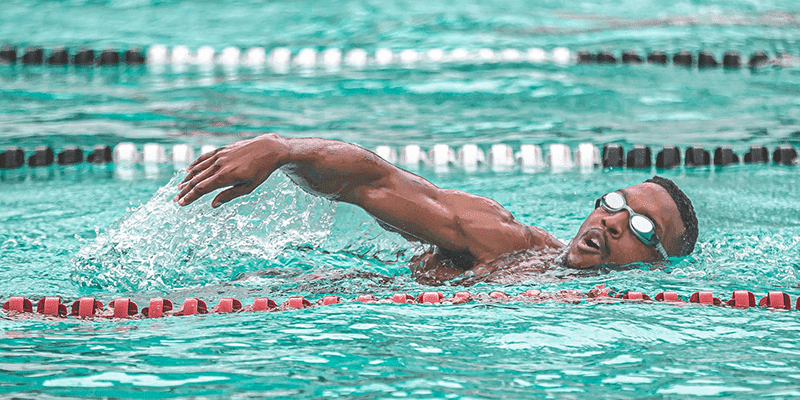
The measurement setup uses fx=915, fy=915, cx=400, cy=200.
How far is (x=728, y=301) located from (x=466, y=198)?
0.83 metres

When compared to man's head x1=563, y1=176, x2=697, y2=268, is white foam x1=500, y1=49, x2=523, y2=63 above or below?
above

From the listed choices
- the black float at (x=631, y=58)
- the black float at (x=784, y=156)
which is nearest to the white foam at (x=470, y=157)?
the black float at (x=784, y=156)

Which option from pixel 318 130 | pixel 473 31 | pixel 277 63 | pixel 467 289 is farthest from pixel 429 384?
pixel 473 31

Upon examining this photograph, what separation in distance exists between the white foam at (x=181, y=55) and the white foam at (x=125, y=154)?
2.12 meters

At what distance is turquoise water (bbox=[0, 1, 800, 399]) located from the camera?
2068mm

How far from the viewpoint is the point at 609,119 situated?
237 inches

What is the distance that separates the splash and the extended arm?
368mm

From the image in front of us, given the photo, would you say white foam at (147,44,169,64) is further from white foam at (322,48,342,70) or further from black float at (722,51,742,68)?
black float at (722,51,742,68)

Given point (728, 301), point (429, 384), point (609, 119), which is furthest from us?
point (609, 119)

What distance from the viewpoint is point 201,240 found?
315cm

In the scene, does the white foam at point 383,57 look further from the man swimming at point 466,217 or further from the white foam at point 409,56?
the man swimming at point 466,217

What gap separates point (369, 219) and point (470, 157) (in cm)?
203

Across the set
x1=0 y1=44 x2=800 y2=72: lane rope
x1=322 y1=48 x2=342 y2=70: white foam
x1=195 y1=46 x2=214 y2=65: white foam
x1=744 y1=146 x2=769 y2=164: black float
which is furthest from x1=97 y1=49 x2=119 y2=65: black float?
x1=744 y1=146 x2=769 y2=164: black float

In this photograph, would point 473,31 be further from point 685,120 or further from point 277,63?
point 685,120
